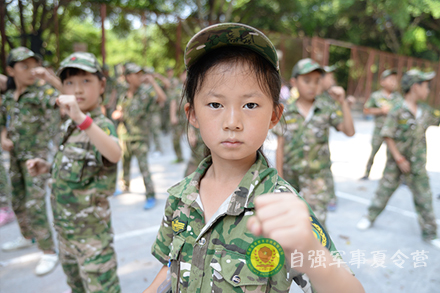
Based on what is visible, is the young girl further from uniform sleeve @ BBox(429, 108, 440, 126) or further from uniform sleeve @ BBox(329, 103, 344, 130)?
uniform sleeve @ BBox(429, 108, 440, 126)

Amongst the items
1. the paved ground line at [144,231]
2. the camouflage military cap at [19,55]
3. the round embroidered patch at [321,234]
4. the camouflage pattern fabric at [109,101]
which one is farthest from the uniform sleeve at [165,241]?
the camouflage pattern fabric at [109,101]

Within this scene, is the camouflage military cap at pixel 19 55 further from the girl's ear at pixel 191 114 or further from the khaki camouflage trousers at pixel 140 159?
the girl's ear at pixel 191 114

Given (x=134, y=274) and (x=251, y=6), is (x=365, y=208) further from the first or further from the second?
(x=251, y=6)

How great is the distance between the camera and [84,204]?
1.91 meters

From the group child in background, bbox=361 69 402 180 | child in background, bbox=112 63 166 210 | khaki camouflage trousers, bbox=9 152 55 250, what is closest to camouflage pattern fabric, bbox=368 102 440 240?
child in background, bbox=361 69 402 180

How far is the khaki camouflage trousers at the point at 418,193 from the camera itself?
10.6 feet

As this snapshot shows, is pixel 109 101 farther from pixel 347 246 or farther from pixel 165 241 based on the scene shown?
pixel 165 241

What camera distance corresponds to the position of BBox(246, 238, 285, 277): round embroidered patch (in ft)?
2.82

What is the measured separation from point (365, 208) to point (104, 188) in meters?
→ 3.66

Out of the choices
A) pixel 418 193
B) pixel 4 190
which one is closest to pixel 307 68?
pixel 418 193

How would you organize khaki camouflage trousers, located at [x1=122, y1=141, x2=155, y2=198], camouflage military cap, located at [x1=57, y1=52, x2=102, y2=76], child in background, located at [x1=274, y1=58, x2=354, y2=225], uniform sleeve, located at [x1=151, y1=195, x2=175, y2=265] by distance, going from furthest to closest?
khaki camouflage trousers, located at [x1=122, y1=141, x2=155, y2=198]
child in background, located at [x1=274, y1=58, x2=354, y2=225]
camouflage military cap, located at [x1=57, y1=52, x2=102, y2=76]
uniform sleeve, located at [x1=151, y1=195, x2=175, y2=265]

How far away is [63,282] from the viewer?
256 cm

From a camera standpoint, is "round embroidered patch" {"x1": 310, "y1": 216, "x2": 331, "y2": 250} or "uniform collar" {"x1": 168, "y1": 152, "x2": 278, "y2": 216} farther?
"uniform collar" {"x1": 168, "y1": 152, "x2": 278, "y2": 216}

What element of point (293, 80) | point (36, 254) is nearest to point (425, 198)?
point (293, 80)
